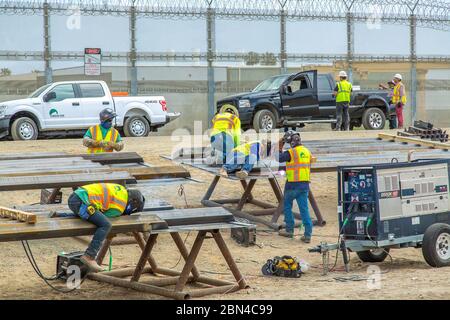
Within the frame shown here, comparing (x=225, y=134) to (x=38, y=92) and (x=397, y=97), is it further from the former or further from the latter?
(x=397, y=97)

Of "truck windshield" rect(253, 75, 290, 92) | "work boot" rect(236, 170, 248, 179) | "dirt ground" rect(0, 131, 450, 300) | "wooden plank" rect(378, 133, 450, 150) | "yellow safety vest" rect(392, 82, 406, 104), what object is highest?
"truck windshield" rect(253, 75, 290, 92)

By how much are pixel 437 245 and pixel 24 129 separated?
14443mm

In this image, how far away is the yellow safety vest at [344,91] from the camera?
2923cm

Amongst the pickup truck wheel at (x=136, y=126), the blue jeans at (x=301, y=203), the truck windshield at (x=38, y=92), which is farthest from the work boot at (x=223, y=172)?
the truck windshield at (x=38, y=92)

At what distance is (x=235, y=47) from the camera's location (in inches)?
1223

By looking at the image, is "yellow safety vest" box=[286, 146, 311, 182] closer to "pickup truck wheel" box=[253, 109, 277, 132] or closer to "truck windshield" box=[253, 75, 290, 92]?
"pickup truck wheel" box=[253, 109, 277, 132]

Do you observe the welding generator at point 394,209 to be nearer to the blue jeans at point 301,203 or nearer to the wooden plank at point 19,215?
the blue jeans at point 301,203

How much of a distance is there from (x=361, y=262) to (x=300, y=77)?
578 inches

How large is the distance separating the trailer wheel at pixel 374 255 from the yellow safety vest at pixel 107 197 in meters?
4.75

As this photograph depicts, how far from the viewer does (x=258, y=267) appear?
15305 millimetres

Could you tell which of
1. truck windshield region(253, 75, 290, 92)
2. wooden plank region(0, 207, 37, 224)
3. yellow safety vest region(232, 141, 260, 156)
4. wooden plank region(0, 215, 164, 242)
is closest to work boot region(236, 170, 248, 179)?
yellow safety vest region(232, 141, 260, 156)

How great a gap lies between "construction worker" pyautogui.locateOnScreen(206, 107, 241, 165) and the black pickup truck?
990 centimetres

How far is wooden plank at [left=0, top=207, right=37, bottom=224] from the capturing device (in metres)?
11.1

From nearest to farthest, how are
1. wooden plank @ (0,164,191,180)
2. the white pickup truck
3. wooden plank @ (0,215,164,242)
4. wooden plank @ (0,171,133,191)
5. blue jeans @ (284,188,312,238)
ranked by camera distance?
wooden plank @ (0,215,164,242) < wooden plank @ (0,171,133,191) < wooden plank @ (0,164,191,180) < blue jeans @ (284,188,312,238) < the white pickup truck
